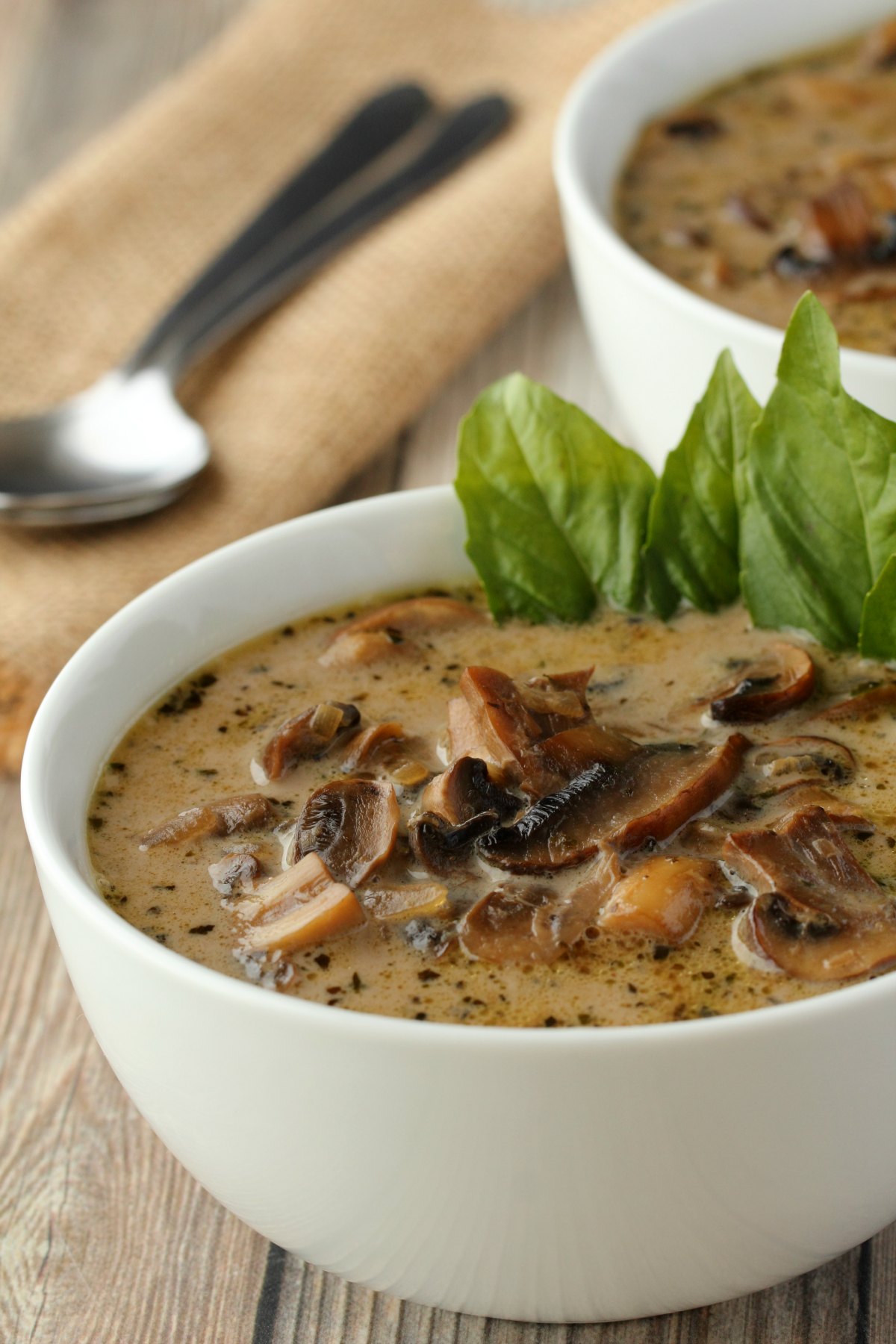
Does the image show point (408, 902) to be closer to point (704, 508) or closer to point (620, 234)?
point (704, 508)

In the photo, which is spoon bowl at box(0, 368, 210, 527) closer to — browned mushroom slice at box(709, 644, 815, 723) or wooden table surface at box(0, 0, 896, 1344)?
wooden table surface at box(0, 0, 896, 1344)

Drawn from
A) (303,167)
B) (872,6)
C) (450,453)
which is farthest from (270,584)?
(872,6)

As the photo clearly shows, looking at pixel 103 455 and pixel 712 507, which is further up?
pixel 712 507

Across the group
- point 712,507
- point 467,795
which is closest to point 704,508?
point 712,507

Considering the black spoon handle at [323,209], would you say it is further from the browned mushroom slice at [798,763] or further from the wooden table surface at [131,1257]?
the browned mushroom slice at [798,763]

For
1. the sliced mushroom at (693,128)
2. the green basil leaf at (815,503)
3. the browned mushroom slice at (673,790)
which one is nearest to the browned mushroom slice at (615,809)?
the browned mushroom slice at (673,790)
